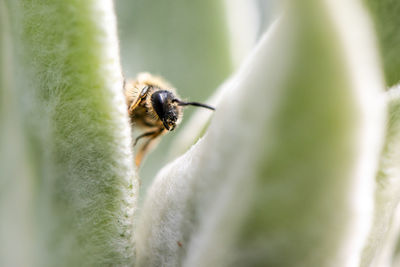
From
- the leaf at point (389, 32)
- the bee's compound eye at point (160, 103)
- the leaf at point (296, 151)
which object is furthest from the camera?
the bee's compound eye at point (160, 103)

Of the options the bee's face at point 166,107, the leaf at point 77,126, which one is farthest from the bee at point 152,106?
the leaf at point 77,126

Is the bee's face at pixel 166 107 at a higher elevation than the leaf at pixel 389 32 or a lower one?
lower

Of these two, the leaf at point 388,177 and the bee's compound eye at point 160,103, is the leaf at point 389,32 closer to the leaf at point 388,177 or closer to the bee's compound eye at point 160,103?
the leaf at point 388,177

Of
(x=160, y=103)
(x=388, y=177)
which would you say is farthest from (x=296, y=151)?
(x=160, y=103)

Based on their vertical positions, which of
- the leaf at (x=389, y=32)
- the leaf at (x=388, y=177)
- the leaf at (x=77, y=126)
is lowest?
the leaf at (x=77, y=126)

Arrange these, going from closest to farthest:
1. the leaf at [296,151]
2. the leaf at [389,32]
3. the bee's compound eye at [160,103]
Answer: the leaf at [296,151] < the leaf at [389,32] < the bee's compound eye at [160,103]

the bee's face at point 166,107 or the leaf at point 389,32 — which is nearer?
the leaf at point 389,32

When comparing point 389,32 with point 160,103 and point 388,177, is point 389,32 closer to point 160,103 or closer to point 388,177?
point 388,177

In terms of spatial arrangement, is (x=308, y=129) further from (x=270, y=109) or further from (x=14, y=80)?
(x=14, y=80)
